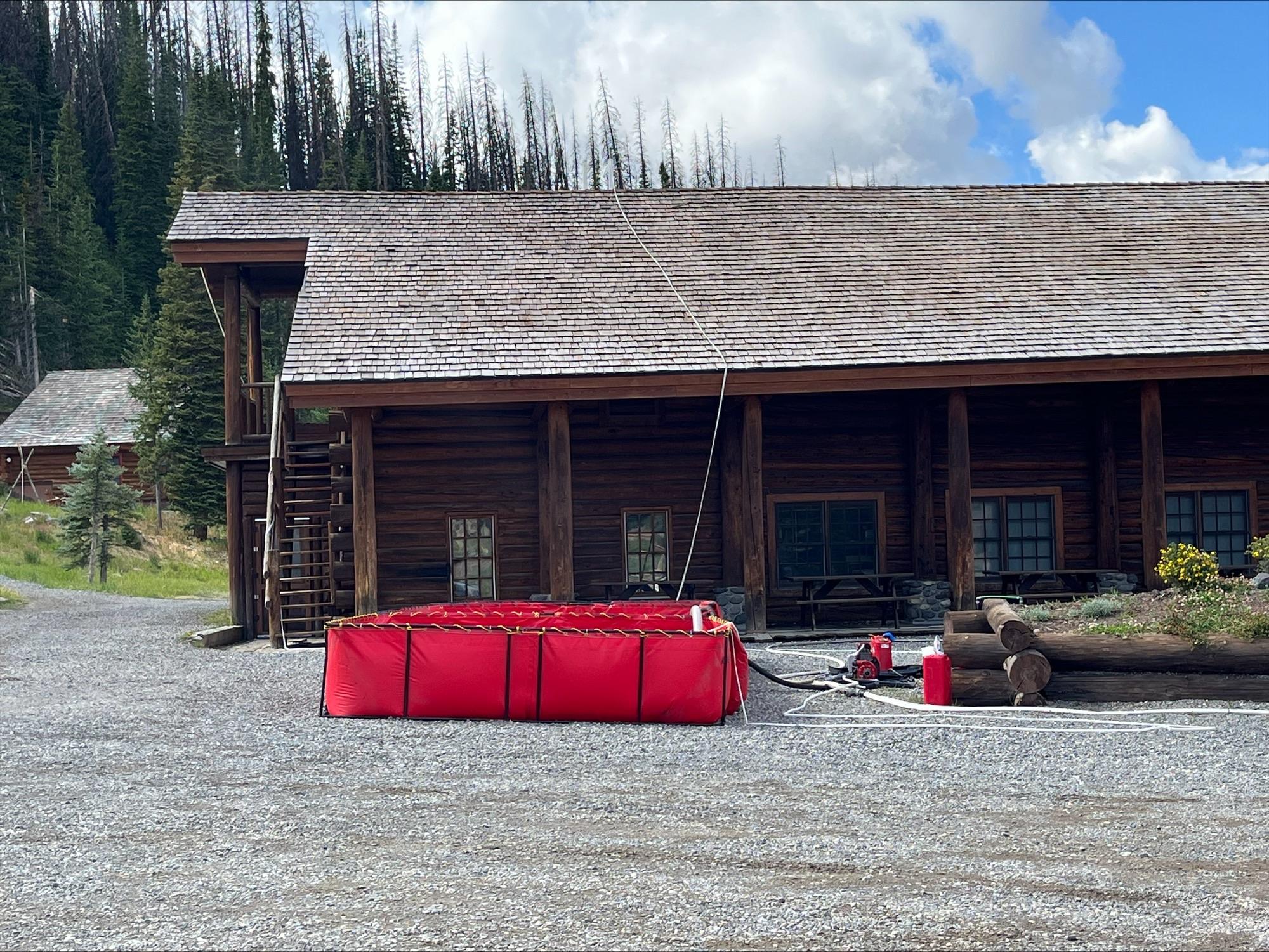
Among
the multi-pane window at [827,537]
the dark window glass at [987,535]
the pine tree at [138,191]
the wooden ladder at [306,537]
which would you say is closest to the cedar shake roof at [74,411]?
the pine tree at [138,191]

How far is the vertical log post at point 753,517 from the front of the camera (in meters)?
16.8

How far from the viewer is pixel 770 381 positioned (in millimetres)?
16469

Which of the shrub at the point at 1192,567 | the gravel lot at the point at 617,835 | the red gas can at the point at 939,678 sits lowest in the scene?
the gravel lot at the point at 617,835

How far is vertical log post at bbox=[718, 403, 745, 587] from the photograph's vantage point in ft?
58.5

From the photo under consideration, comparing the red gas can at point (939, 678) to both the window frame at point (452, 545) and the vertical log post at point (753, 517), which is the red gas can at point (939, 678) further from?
the window frame at point (452, 545)

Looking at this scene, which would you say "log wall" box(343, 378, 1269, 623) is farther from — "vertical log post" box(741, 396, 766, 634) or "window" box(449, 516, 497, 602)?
"vertical log post" box(741, 396, 766, 634)

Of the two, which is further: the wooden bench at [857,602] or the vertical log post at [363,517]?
the wooden bench at [857,602]

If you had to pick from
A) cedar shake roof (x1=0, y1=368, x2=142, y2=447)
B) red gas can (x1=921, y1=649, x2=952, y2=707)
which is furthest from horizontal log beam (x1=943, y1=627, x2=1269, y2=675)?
cedar shake roof (x1=0, y1=368, x2=142, y2=447)

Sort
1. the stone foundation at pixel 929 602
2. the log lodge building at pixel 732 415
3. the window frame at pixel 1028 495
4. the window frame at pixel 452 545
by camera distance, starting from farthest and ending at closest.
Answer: the window frame at pixel 1028 495 < the window frame at pixel 452 545 < the stone foundation at pixel 929 602 < the log lodge building at pixel 732 415

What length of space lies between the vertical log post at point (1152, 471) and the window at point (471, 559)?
30.2 ft

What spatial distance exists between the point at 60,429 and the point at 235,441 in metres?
29.1

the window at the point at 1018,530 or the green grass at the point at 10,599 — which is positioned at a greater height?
the window at the point at 1018,530

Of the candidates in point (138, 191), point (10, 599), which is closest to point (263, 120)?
point (138, 191)

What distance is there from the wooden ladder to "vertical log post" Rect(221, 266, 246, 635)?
76 cm
